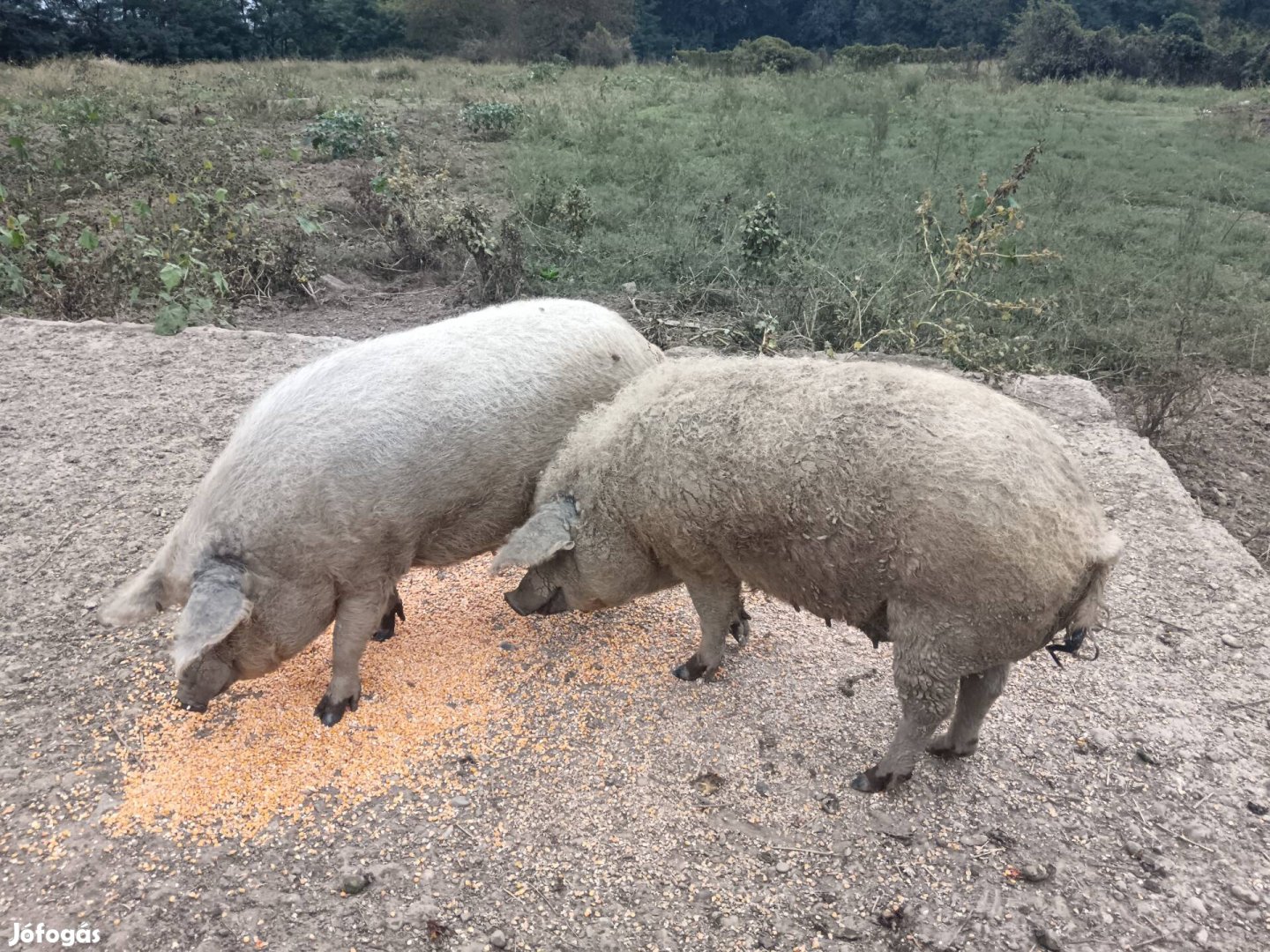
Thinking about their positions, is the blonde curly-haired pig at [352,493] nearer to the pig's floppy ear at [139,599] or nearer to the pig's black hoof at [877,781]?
the pig's floppy ear at [139,599]

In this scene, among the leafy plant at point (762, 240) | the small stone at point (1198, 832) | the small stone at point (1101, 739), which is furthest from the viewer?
the leafy plant at point (762, 240)

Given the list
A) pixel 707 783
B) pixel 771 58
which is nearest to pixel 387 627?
pixel 707 783

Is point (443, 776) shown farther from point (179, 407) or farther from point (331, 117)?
point (331, 117)

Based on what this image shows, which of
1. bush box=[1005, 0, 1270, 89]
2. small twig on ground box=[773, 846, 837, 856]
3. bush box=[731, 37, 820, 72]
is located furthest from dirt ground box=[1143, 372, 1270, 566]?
bush box=[1005, 0, 1270, 89]

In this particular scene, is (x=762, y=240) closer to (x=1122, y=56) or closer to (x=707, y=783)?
(x=707, y=783)

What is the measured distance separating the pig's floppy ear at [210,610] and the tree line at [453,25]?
26654 millimetres

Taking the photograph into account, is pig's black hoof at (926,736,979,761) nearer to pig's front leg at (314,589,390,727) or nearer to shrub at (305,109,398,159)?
pig's front leg at (314,589,390,727)

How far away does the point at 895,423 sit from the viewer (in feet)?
9.42

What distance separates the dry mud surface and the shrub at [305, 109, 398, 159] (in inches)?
379

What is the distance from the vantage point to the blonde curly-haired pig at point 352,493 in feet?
10.3

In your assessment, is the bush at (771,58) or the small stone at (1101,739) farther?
the bush at (771,58)

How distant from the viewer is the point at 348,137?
42.4ft

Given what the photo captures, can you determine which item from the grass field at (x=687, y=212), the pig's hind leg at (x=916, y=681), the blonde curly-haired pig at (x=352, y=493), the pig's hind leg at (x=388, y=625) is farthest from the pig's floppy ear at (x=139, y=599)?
the grass field at (x=687, y=212)

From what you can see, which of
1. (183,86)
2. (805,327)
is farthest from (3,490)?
(183,86)
